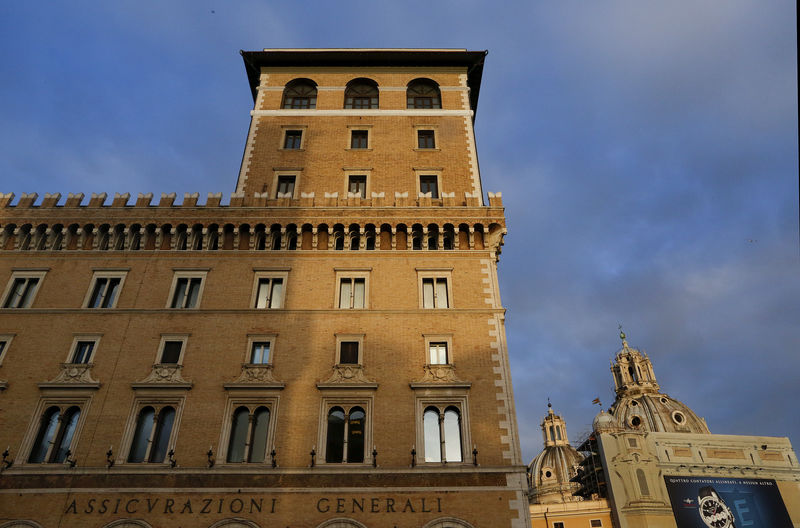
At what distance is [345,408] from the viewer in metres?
21.3

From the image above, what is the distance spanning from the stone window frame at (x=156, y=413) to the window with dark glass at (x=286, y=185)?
12092mm

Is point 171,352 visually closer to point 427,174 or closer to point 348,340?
point 348,340

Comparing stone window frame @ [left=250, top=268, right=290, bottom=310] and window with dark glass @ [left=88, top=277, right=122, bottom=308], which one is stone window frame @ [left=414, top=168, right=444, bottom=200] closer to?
stone window frame @ [left=250, top=268, right=290, bottom=310]

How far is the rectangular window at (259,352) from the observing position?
2259cm

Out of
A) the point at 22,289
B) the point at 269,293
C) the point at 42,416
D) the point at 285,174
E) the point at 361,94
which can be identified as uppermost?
the point at 361,94

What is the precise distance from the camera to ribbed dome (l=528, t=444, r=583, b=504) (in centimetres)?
10088

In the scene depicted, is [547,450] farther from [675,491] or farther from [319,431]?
[319,431]

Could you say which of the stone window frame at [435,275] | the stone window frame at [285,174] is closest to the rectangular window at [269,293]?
the stone window frame at [285,174]

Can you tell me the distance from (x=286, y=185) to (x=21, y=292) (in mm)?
13694

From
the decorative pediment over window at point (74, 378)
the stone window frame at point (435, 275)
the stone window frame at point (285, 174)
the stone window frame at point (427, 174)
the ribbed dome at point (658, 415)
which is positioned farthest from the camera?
the ribbed dome at point (658, 415)

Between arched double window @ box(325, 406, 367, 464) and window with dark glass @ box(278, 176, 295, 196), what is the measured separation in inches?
504

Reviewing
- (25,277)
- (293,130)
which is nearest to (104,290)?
(25,277)

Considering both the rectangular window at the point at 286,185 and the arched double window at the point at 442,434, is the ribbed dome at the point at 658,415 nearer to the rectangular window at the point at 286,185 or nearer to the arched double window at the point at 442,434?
the arched double window at the point at 442,434

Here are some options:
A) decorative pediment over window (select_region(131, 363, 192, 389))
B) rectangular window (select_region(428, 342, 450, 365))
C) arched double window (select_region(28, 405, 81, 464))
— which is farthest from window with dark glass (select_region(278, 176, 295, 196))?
arched double window (select_region(28, 405, 81, 464))
